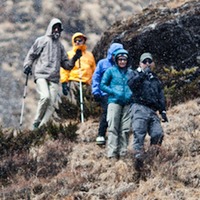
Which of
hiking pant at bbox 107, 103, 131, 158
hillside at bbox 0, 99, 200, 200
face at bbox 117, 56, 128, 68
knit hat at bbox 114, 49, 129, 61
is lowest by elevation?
hillside at bbox 0, 99, 200, 200

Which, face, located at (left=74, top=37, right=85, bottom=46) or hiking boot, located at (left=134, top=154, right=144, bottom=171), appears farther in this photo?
face, located at (left=74, top=37, right=85, bottom=46)

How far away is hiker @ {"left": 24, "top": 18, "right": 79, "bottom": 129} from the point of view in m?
11.1

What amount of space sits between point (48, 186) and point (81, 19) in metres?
23.9

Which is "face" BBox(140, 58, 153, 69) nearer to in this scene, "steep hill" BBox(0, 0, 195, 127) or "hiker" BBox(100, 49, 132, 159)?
"hiker" BBox(100, 49, 132, 159)

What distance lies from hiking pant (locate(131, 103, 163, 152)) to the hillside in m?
0.20

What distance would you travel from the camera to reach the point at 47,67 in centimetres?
1117

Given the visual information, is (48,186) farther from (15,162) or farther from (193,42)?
(193,42)

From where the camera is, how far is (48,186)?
8.27m

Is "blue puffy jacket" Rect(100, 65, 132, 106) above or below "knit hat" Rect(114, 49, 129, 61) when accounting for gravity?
below

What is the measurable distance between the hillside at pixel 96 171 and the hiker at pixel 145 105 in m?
0.25

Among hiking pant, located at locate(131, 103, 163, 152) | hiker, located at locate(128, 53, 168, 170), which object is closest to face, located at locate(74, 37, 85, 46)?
hiker, located at locate(128, 53, 168, 170)

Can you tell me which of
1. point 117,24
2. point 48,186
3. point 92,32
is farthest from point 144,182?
point 92,32

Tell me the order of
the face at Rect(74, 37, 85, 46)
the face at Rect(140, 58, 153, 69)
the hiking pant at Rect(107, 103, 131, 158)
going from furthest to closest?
1. the face at Rect(74, 37, 85, 46)
2. the hiking pant at Rect(107, 103, 131, 158)
3. the face at Rect(140, 58, 153, 69)

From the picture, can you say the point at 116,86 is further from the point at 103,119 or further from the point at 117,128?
the point at 103,119
